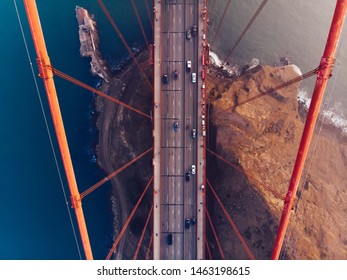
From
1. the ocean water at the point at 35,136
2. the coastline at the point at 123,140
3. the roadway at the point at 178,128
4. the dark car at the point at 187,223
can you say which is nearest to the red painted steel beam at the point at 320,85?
the dark car at the point at 187,223

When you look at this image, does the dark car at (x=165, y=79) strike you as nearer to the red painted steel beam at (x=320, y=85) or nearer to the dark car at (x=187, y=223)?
the dark car at (x=187, y=223)

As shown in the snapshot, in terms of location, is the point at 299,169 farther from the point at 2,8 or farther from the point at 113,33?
the point at 2,8

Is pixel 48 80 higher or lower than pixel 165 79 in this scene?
lower

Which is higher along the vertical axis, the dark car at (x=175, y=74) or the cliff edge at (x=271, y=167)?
the dark car at (x=175, y=74)

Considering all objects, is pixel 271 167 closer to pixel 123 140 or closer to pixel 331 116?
pixel 331 116

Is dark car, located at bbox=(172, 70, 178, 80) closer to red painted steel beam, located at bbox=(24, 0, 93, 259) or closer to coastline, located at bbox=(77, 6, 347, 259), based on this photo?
coastline, located at bbox=(77, 6, 347, 259)

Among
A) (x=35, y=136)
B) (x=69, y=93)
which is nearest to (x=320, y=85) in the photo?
(x=69, y=93)
